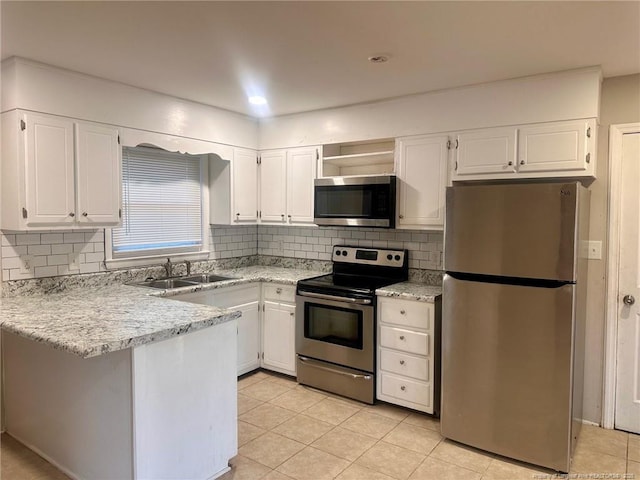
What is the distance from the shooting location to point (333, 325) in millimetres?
3572

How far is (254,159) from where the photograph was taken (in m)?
4.29

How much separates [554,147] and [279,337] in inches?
101

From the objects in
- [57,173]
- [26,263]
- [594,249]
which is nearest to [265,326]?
[26,263]

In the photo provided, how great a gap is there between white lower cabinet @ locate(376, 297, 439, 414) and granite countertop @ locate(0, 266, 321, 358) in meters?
1.31

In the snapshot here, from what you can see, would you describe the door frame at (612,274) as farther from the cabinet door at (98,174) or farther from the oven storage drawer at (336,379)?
the cabinet door at (98,174)

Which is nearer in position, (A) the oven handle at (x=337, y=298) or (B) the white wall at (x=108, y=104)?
(B) the white wall at (x=108, y=104)

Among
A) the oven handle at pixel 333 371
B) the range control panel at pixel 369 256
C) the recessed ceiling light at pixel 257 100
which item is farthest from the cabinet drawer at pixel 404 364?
the recessed ceiling light at pixel 257 100

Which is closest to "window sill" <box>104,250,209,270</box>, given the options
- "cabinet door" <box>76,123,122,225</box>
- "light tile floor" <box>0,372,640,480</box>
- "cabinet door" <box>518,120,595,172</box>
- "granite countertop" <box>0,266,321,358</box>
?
"granite countertop" <box>0,266,321,358</box>

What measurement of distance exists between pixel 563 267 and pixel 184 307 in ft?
6.93

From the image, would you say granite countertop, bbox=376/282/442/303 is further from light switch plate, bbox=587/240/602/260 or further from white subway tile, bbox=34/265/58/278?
white subway tile, bbox=34/265/58/278

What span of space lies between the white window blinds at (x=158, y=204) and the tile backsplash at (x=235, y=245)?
0.22 meters

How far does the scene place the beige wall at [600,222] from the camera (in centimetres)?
293

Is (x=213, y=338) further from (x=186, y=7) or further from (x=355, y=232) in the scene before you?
(x=355, y=232)

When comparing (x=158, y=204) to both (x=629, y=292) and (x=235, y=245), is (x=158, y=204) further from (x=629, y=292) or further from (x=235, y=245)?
(x=629, y=292)
